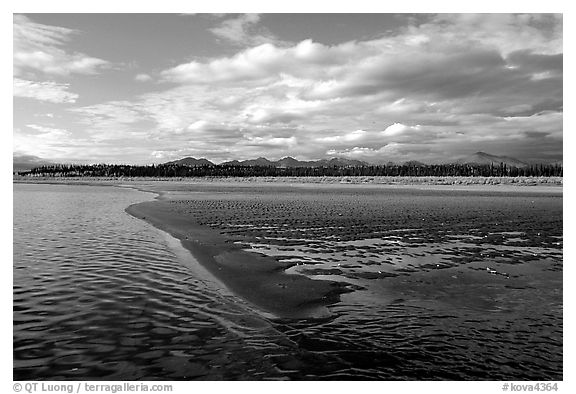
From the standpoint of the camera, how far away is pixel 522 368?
8.10 metres

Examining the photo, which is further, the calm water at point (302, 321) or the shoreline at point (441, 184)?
the shoreline at point (441, 184)

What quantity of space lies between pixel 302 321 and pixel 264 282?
144 inches

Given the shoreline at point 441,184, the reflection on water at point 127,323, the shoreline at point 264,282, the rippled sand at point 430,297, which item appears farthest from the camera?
the shoreline at point 441,184

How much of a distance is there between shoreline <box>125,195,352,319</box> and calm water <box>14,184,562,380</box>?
1.82 feet

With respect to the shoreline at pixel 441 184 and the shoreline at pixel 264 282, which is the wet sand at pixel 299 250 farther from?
the shoreline at pixel 441 184

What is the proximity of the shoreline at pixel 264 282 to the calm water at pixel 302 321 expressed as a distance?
55cm

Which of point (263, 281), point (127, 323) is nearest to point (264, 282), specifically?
point (263, 281)

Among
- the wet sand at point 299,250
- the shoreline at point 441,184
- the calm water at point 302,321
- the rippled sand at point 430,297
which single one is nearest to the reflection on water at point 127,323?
the calm water at point 302,321

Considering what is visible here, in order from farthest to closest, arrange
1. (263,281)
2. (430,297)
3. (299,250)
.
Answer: (299,250) → (263,281) → (430,297)

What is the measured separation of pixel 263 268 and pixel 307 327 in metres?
5.91

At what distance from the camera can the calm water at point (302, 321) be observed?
8.06 metres

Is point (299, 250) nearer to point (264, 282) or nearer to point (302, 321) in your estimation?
point (264, 282)

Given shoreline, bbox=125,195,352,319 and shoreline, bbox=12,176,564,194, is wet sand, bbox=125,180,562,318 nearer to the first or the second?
shoreline, bbox=125,195,352,319

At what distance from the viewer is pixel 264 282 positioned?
13.8 m
